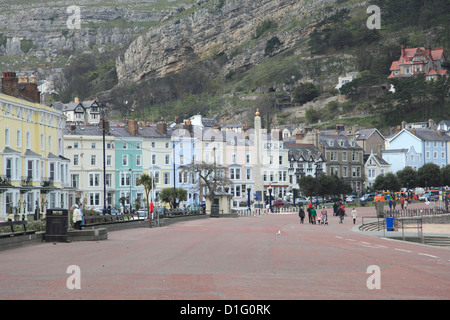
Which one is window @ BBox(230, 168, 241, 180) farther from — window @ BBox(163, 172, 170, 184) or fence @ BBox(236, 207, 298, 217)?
fence @ BBox(236, 207, 298, 217)

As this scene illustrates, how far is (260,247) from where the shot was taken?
28547 millimetres

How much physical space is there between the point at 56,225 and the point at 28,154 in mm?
33516

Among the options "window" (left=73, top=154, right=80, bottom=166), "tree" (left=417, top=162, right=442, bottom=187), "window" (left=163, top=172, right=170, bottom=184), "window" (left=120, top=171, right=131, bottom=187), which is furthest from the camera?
"tree" (left=417, top=162, right=442, bottom=187)

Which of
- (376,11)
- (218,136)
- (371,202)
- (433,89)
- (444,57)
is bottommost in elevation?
(371,202)

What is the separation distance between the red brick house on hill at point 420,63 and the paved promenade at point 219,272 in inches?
6219

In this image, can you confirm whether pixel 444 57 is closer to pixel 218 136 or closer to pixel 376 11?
pixel 376 11

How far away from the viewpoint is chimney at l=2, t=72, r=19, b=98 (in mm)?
61094

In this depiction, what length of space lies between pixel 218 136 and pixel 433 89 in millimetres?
65445

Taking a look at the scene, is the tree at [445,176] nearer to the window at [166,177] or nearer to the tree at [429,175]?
the tree at [429,175]

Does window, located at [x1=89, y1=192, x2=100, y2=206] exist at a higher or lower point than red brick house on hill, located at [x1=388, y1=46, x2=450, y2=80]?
lower

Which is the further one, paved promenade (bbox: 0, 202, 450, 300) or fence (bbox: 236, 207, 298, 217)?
fence (bbox: 236, 207, 298, 217)

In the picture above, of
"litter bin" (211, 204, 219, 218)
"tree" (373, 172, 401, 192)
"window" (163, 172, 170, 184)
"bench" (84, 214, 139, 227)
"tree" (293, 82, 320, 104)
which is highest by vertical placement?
"tree" (293, 82, 320, 104)

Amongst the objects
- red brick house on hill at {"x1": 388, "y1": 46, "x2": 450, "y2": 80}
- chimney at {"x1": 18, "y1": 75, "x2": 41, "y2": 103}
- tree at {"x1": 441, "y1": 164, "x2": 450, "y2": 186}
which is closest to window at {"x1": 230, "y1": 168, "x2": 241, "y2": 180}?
tree at {"x1": 441, "y1": 164, "x2": 450, "y2": 186}
